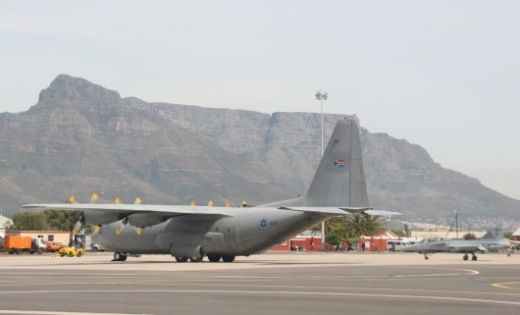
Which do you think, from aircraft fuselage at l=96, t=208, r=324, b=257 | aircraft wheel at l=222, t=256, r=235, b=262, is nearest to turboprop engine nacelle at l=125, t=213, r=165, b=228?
aircraft fuselage at l=96, t=208, r=324, b=257

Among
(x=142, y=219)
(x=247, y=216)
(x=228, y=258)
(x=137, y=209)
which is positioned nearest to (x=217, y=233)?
(x=247, y=216)

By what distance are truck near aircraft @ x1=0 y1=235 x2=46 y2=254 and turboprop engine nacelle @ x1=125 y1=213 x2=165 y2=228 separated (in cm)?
4720

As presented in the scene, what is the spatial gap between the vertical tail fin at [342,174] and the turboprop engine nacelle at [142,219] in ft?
33.7

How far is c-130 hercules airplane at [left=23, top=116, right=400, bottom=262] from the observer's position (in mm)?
61906

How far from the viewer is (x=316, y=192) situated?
63.0 metres

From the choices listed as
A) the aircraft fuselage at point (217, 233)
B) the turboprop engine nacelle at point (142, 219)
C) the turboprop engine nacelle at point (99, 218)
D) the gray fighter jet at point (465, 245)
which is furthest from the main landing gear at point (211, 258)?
the gray fighter jet at point (465, 245)

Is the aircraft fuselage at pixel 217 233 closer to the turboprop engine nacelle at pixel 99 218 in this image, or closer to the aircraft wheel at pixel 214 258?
the aircraft wheel at pixel 214 258

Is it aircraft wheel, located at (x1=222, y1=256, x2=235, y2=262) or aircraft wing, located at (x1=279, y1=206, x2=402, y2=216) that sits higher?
aircraft wing, located at (x1=279, y1=206, x2=402, y2=216)

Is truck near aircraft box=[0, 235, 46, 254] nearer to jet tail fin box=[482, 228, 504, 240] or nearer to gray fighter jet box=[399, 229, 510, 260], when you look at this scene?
gray fighter jet box=[399, 229, 510, 260]

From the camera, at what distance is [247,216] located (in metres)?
65.1

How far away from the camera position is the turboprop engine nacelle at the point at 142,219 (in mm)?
65562

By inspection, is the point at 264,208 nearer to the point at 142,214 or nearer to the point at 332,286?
the point at 142,214

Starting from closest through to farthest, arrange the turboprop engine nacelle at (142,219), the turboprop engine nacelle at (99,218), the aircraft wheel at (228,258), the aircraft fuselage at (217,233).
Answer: the aircraft fuselage at (217,233)
the turboprop engine nacelle at (99,218)
the turboprop engine nacelle at (142,219)
the aircraft wheel at (228,258)

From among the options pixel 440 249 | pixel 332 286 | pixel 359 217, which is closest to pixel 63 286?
pixel 332 286
